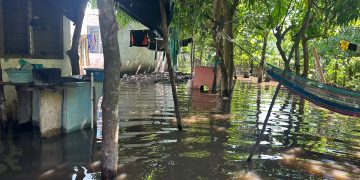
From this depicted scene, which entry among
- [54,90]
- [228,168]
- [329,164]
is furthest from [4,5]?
[329,164]

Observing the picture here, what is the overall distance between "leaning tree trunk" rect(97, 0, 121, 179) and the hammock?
277 cm

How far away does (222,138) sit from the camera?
596 cm

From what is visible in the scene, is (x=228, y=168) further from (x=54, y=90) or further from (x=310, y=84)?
(x=54, y=90)

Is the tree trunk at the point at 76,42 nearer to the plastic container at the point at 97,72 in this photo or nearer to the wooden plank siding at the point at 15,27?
the wooden plank siding at the point at 15,27

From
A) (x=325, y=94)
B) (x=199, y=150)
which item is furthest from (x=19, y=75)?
(x=325, y=94)

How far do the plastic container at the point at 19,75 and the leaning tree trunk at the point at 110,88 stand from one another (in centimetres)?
249

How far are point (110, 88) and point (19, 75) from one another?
259cm

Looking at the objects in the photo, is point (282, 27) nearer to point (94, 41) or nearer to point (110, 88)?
point (110, 88)

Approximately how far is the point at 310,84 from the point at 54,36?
196 inches

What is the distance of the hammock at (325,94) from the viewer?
5.46 meters

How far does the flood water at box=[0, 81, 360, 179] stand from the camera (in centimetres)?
430

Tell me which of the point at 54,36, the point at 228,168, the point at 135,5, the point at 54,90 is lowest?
the point at 228,168

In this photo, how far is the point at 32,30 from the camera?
6.86 metres

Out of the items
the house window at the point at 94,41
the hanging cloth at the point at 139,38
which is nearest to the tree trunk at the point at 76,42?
the hanging cloth at the point at 139,38
